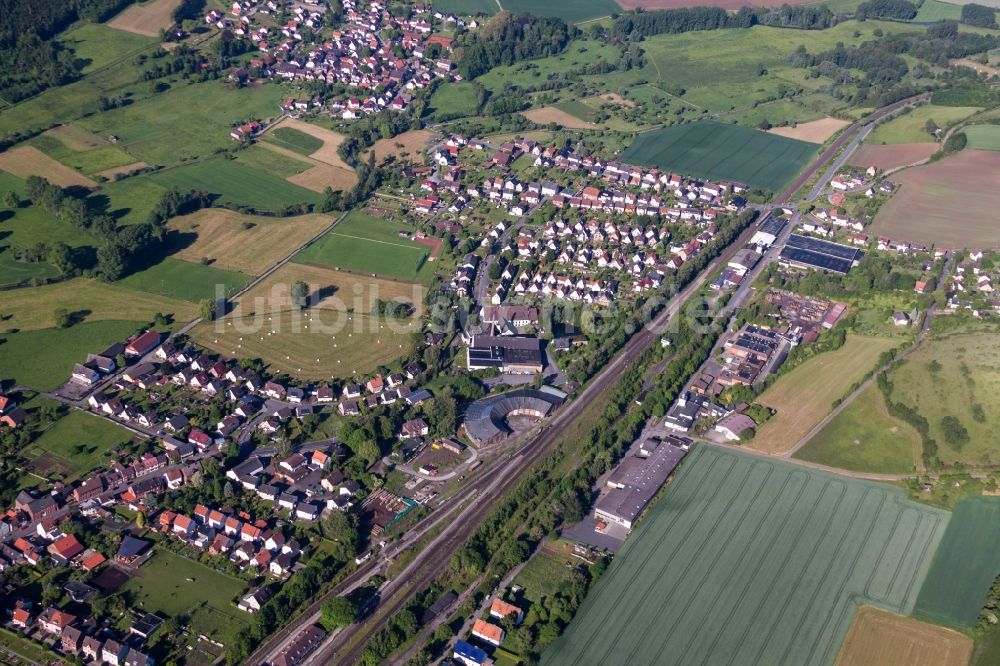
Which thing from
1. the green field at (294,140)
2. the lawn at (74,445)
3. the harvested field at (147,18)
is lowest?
the lawn at (74,445)

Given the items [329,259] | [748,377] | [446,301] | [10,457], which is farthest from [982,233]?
[10,457]

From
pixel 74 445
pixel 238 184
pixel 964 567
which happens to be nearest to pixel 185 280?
pixel 238 184

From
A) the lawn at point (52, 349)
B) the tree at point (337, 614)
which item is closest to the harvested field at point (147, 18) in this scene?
the lawn at point (52, 349)

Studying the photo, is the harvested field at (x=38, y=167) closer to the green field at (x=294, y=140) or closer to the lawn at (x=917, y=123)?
the green field at (x=294, y=140)

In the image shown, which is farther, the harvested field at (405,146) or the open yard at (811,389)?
the harvested field at (405,146)

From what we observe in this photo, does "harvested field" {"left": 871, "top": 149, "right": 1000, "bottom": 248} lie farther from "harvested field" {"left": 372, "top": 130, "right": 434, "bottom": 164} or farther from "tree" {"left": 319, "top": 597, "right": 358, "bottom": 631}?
"tree" {"left": 319, "top": 597, "right": 358, "bottom": 631}

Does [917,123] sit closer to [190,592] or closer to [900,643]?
[900,643]

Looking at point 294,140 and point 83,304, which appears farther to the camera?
point 294,140
